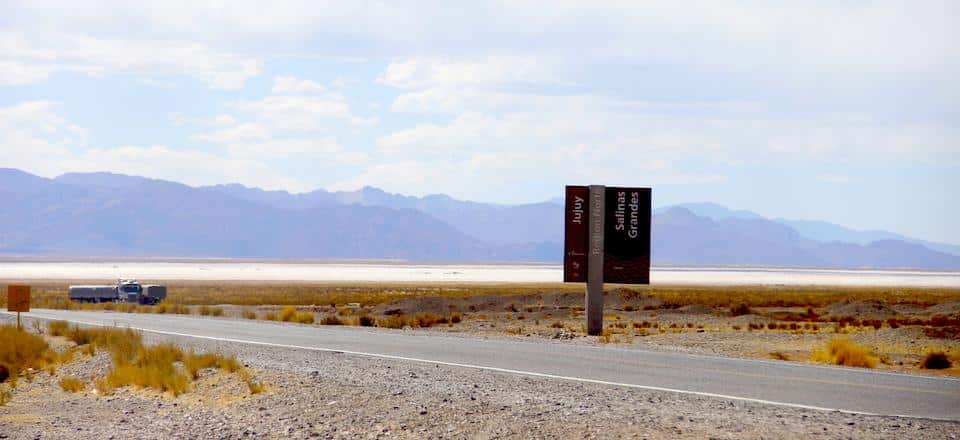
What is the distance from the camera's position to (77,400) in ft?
63.8

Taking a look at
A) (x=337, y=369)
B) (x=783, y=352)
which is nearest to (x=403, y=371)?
(x=337, y=369)

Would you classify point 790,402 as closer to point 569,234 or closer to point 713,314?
point 569,234

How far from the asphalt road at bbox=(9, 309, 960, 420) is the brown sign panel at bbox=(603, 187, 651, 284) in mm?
5513

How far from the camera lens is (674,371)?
19.7m

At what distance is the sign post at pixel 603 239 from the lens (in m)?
32.0

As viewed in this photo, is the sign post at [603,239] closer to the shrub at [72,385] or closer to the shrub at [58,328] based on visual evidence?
the shrub at [58,328]

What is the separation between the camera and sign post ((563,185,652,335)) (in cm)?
3198

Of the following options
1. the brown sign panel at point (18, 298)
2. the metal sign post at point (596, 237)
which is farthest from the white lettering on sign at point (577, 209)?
the brown sign panel at point (18, 298)

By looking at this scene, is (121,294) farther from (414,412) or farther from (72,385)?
(414,412)

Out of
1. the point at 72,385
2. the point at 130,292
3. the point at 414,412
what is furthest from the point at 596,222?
the point at 130,292

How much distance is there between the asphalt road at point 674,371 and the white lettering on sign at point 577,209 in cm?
500

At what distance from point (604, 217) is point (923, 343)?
9.05m

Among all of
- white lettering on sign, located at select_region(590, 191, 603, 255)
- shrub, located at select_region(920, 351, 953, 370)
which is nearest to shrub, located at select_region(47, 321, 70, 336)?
white lettering on sign, located at select_region(590, 191, 603, 255)

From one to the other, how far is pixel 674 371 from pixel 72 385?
10.3 metres
